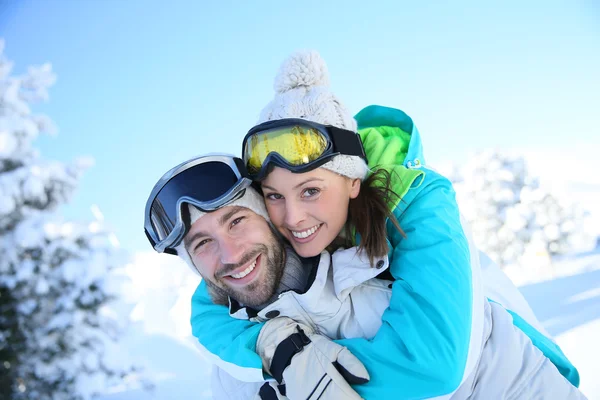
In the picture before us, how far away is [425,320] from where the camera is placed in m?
2.06

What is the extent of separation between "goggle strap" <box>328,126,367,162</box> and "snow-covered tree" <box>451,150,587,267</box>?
86.3ft

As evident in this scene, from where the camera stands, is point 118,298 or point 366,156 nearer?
point 366,156

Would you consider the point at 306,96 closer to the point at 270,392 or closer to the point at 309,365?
the point at 309,365

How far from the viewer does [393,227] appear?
2.58m

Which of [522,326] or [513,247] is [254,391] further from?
[513,247]

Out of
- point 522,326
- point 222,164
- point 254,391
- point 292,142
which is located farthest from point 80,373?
point 522,326

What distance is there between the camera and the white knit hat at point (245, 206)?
262 centimetres

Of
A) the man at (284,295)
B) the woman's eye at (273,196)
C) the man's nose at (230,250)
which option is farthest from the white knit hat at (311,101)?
the man's nose at (230,250)

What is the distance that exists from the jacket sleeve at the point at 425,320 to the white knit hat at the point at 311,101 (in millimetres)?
603

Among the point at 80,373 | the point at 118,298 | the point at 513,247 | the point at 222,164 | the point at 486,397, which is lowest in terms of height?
the point at 513,247

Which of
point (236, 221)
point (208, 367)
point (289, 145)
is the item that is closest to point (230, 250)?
point (236, 221)

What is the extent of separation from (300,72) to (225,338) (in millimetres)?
1935

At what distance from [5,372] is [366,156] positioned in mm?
7190

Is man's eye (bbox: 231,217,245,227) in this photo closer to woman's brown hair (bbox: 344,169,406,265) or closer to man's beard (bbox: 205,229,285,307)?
man's beard (bbox: 205,229,285,307)
